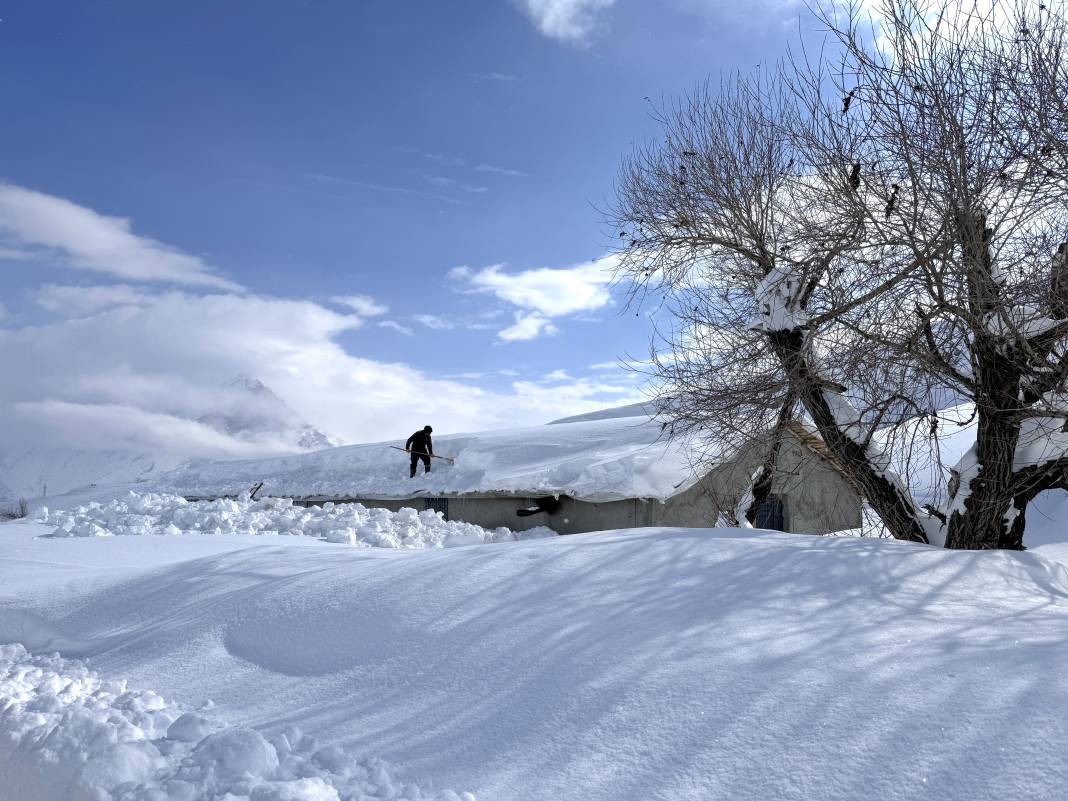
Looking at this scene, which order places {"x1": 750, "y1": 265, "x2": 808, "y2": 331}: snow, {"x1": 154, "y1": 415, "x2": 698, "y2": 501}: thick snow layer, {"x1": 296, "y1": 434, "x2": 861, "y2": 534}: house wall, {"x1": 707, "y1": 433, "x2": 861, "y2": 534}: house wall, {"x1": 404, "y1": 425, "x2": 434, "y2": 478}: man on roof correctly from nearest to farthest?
1. {"x1": 750, "y1": 265, "x2": 808, "y2": 331}: snow
2. {"x1": 296, "y1": 434, "x2": 861, "y2": 534}: house wall
3. {"x1": 154, "y1": 415, "x2": 698, "y2": 501}: thick snow layer
4. {"x1": 707, "y1": 433, "x2": 861, "y2": 534}: house wall
5. {"x1": 404, "y1": 425, "x2": 434, "y2": 478}: man on roof

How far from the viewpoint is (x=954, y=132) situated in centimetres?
660

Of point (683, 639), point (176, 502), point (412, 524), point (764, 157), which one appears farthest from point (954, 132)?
point (176, 502)

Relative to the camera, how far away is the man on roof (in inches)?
832

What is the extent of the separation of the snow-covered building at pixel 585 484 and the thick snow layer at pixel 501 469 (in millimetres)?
34

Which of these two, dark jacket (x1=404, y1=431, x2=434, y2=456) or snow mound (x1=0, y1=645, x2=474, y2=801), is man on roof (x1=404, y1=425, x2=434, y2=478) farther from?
snow mound (x1=0, y1=645, x2=474, y2=801)

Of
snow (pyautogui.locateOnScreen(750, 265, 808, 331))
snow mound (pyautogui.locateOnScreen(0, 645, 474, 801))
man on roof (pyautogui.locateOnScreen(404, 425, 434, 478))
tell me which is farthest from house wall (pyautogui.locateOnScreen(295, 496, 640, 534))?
snow mound (pyautogui.locateOnScreen(0, 645, 474, 801))

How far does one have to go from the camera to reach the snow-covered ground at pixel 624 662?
306cm

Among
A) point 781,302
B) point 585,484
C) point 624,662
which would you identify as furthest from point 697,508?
point 624,662

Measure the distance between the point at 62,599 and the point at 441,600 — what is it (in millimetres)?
3935

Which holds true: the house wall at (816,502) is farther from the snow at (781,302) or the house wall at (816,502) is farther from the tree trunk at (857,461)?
the snow at (781,302)

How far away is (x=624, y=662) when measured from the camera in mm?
3896

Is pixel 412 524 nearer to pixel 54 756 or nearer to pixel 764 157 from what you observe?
pixel 764 157

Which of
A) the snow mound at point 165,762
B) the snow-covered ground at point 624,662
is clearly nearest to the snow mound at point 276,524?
the snow-covered ground at point 624,662

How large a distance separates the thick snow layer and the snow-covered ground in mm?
6626
